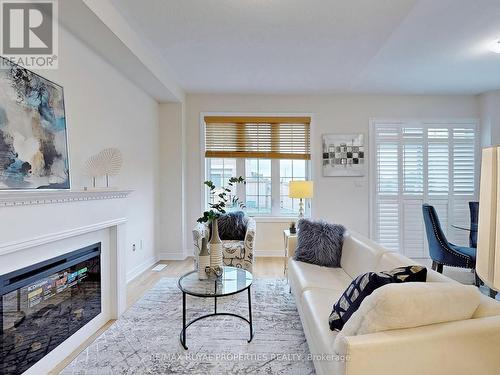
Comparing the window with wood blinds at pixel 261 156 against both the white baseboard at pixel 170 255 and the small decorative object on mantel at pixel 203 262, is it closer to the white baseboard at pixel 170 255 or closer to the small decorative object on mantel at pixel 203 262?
the white baseboard at pixel 170 255

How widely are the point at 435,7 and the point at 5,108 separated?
3.31m

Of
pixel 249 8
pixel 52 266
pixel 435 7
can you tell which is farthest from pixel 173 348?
pixel 435 7

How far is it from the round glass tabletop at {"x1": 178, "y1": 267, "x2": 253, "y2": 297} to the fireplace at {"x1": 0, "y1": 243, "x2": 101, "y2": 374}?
2.65 feet

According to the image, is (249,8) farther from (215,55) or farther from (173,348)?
(173,348)

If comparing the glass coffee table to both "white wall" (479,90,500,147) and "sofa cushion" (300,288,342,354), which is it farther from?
"white wall" (479,90,500,147)

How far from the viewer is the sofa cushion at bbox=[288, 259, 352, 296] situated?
2.26 meters

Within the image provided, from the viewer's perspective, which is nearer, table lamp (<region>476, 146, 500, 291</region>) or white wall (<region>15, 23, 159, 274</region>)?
table lamp (<region>476, 146, 500, 291</region>)

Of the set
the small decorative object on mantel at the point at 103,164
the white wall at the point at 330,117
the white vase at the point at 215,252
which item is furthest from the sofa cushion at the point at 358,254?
the small decorative object on mantel at the point at 103,164

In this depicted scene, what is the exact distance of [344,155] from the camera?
187 inches

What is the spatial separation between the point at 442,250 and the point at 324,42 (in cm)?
278

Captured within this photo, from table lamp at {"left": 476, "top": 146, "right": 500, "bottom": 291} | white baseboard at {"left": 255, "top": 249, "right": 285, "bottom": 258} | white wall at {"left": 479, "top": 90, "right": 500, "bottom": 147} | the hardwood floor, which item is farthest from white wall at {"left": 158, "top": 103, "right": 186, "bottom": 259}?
white wall at {"left": 479, "top": 90, "right": 500, "bottom": 147}

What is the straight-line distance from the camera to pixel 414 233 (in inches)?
186

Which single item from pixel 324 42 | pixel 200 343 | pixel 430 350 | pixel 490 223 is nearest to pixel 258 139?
pixel 324 42

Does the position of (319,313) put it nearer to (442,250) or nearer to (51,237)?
(51,237)
